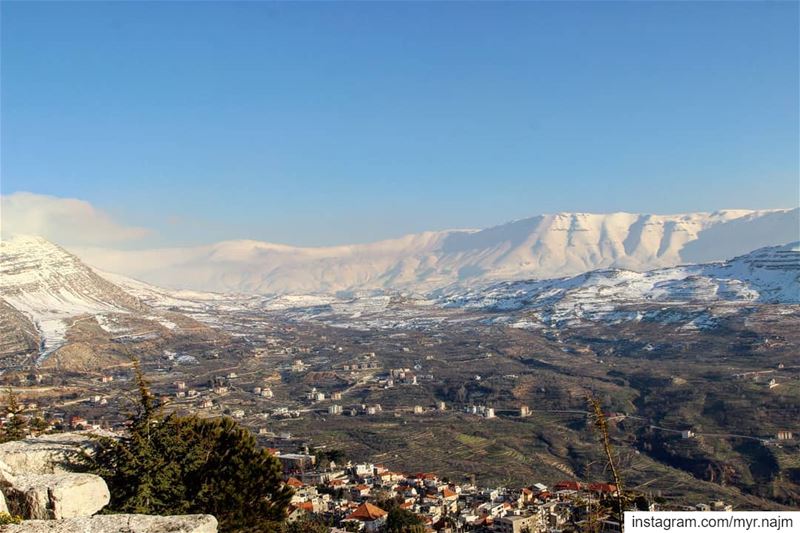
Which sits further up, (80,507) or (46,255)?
(46,255)

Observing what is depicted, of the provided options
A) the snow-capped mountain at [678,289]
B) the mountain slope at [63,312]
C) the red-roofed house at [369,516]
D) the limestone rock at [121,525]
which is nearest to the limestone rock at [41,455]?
the limestone rock at [121,525]

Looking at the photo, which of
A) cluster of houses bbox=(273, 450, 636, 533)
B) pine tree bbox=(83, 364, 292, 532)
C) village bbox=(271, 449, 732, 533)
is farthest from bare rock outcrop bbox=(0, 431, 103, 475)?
village bbox=(271, 449, 732, 533)

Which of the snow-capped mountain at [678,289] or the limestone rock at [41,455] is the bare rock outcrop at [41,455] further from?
the snow-capped mountain at [678,289]

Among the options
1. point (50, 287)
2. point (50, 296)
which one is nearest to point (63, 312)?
point (50, 296)

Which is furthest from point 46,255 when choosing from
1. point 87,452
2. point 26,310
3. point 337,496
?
point 87,452

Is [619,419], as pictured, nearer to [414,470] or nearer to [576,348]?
[414,470]

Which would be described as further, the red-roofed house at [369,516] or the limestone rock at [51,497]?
the red-roofed house at [369,516]

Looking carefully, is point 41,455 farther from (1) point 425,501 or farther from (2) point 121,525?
(1) point 425,501
